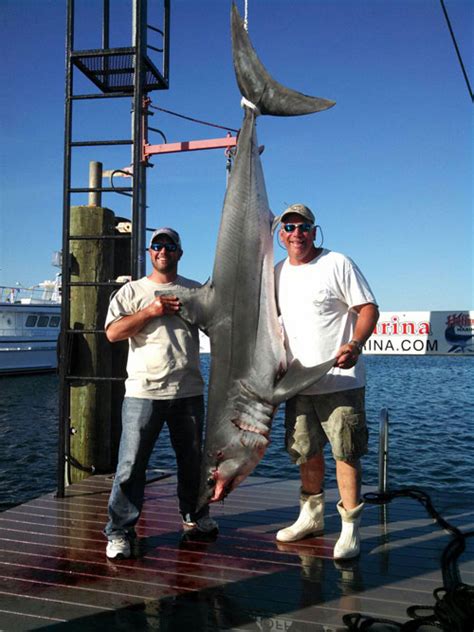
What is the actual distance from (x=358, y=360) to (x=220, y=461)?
899 millimetres

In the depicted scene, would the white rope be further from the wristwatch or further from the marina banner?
the marina banner

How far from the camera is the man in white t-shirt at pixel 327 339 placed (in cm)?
310

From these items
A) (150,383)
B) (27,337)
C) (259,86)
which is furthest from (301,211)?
(27,337)

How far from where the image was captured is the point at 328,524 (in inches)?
147

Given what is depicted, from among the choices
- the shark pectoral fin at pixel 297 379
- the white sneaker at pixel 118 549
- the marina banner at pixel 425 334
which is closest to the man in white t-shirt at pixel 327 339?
the shark pectoral fin at pixel 297 379

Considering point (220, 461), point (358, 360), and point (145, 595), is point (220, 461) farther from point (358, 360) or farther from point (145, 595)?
point (358, 360)

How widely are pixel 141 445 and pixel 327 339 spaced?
3.89 feet

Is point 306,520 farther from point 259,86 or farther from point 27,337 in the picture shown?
point 27,337

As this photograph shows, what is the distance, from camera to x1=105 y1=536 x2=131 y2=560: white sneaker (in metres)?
3.18

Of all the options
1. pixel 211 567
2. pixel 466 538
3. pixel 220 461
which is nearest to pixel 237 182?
pixel 220 461

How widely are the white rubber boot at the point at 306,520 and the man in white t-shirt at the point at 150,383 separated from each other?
27.1 inches

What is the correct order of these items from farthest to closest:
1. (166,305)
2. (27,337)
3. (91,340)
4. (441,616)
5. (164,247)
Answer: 1. (27,337)
2. (91,340)
3. (164,247)
4. (166,305)
5. (441,616)

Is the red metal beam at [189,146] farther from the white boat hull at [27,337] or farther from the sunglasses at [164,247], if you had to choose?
the white boat hull at [27,337]

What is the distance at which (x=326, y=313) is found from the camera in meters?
3.13
